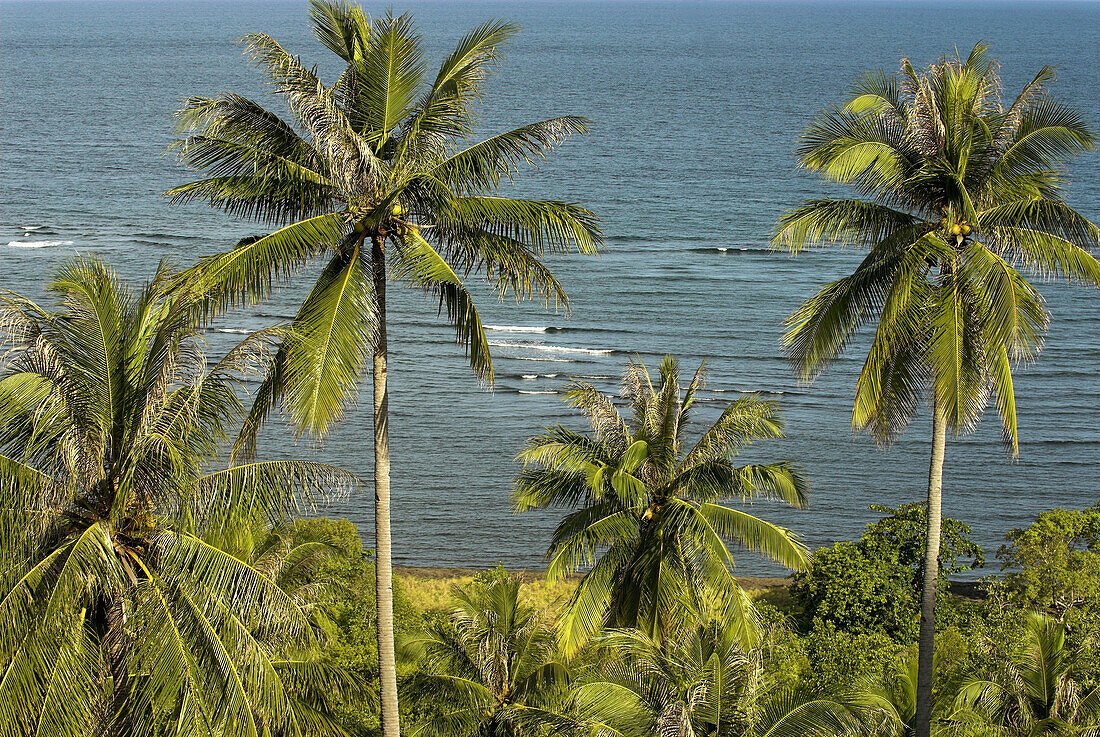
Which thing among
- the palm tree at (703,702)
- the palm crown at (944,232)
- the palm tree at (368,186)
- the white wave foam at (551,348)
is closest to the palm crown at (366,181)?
the palm tree at (368,186)

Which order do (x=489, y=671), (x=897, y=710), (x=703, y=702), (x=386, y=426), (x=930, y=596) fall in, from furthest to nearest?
(x=489, y=671) < (x=897, y=710) < (x=930, y=596) < (x=386, y=426) < (x=703, y=702)

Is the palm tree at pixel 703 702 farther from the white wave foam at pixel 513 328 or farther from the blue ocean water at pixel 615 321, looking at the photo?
the white wave foam at pixel 513 328

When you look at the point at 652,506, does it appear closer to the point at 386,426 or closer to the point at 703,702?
the point at 703,702

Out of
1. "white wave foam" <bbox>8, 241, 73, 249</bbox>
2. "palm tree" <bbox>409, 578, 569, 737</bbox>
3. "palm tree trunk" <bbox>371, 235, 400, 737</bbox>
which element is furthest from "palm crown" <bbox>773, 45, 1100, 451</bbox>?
"white wave foam" <bbox>8, 241, 73, 249</bbox>

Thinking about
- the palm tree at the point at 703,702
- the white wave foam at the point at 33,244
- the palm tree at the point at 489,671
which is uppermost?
the white wave foam at the point at 33,244

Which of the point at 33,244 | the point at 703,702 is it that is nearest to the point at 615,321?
the point at 33,244

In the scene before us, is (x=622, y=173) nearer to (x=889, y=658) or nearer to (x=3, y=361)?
(x=889, y=658)

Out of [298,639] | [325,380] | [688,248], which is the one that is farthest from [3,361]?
[688,248]
